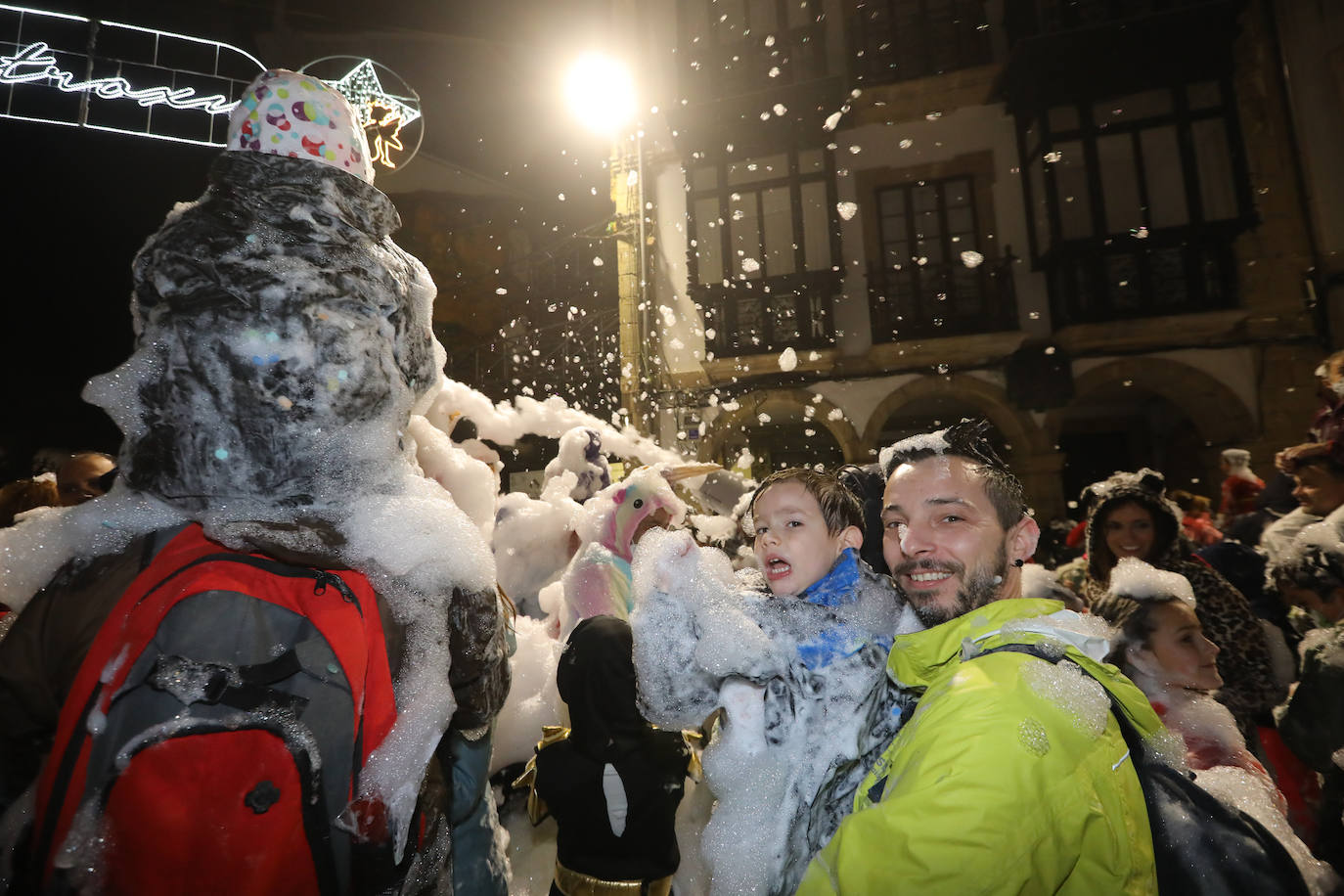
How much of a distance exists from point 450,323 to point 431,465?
1464 cm

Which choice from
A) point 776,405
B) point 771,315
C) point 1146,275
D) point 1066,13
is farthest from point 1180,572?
point 1066,13

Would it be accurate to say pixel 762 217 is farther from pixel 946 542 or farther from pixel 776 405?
pixel 946 542

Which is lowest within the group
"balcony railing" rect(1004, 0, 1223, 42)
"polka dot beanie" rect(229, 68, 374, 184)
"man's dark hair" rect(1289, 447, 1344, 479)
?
"man's dark hair" rect(1289, 447, 1344, 479)

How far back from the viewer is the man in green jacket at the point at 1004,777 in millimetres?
1097

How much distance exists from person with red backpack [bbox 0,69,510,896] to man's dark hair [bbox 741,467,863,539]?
3.58 feet

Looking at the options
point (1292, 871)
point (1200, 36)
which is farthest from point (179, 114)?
point (1200, 36)

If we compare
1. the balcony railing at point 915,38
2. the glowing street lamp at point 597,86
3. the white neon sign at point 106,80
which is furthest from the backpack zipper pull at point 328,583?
the balcony railing at point 915,38

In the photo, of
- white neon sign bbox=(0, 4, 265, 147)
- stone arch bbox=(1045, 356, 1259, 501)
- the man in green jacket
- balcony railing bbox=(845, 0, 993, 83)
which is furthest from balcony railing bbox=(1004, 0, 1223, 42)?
the man in green jacket

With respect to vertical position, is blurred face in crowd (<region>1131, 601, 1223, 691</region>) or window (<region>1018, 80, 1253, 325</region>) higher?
window (<region>1018, 80, 1253, 325</region>)

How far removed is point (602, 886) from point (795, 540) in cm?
153

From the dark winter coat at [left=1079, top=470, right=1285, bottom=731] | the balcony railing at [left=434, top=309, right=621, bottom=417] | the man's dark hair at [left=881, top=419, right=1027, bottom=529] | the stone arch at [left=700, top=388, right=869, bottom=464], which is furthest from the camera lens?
the balcony railing at [left=434, top=309, right=621, bottom=417]

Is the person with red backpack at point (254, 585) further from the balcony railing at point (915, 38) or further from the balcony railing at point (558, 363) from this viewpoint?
the balcony railing at point (915, 38)

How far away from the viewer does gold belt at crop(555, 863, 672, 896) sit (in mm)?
→ 2355

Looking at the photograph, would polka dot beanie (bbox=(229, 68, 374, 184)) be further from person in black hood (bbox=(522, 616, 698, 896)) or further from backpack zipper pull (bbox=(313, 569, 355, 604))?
person in black hood (bbox=(522, 616, 698, 896))
